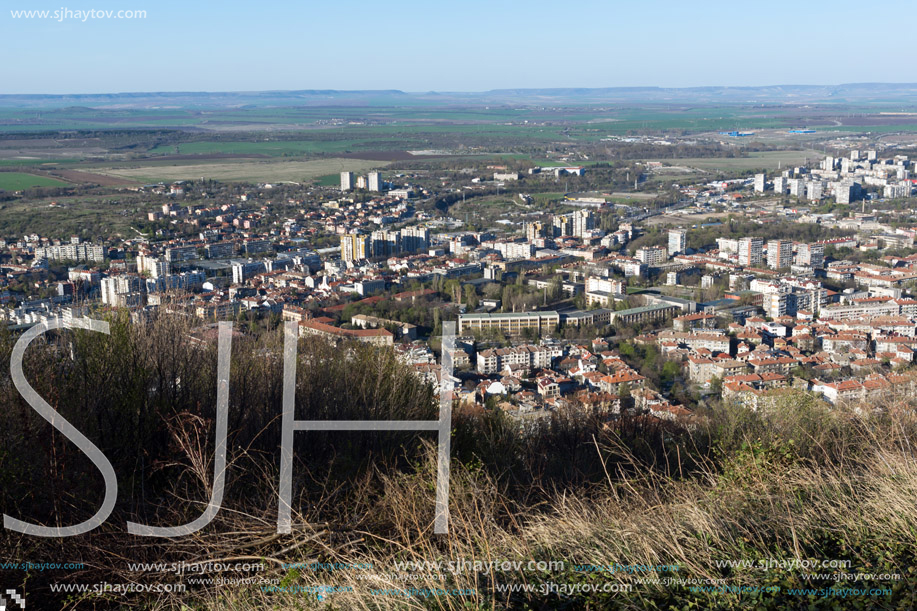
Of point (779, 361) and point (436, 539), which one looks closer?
point (436, 539)

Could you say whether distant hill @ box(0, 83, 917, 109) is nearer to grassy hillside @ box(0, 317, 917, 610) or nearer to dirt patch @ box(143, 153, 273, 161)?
dirt patch @ box(143, 153, 273, 161)

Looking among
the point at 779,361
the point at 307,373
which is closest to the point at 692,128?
the point at 779,361

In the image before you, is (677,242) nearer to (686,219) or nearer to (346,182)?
(686,219)

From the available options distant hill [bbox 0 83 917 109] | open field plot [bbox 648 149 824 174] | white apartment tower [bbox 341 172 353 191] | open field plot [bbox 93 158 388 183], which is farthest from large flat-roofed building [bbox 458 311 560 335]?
distant hill [bbox 0 83 917 109]

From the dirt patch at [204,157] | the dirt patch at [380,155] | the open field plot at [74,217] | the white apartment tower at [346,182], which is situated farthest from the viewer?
the dirt patch at [380,155]

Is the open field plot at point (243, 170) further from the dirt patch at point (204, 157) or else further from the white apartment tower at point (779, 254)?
the white apartment tower at point (779, 254)

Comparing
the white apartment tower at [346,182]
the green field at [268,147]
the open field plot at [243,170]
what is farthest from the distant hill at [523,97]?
the white apartment tower at [346,182]

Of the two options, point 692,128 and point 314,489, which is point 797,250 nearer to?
point 314,489
